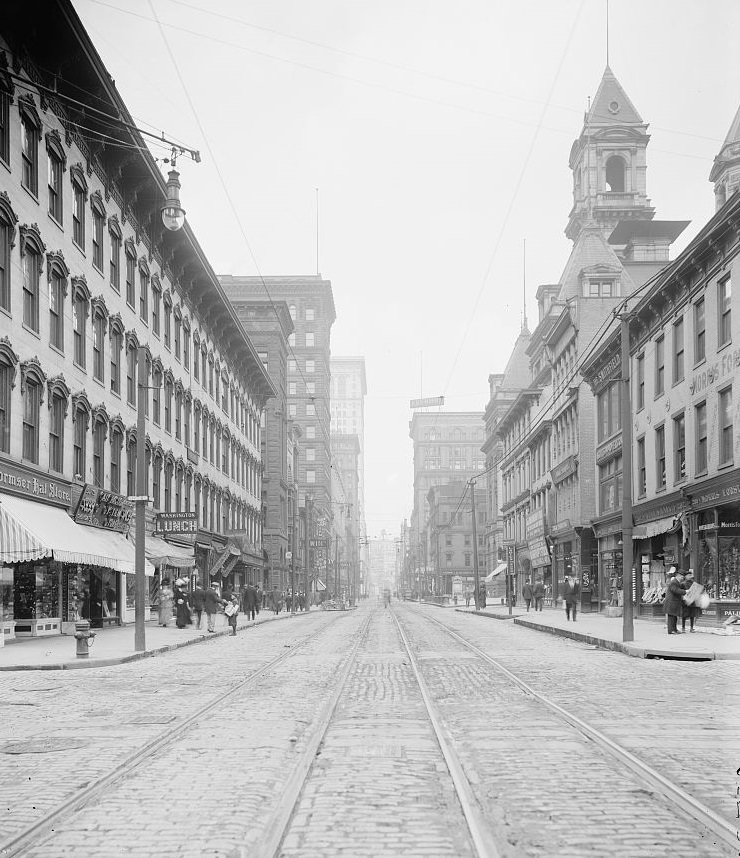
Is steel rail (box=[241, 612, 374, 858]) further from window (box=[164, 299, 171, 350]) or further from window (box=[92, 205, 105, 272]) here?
window (box=[164, 299, 171, 350])

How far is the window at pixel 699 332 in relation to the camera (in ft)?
104

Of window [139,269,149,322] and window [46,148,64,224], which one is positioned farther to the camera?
window [139,269,149,322]

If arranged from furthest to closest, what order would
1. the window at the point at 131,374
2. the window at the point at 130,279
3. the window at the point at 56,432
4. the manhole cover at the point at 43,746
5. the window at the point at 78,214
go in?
1. the window at the point at 130,279
2. the window at the point at 131,374
3. the window at the point at 78,214
4. the window at the point at 56,432
5. the manhole cover at the point at 43,746

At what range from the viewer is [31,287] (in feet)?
89.5

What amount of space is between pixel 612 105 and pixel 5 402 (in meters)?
72.7

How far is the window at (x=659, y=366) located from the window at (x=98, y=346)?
746 inches

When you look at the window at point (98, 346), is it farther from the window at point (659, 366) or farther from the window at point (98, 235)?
the window at point (659, 366)

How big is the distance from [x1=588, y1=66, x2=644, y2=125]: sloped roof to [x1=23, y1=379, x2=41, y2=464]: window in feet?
220

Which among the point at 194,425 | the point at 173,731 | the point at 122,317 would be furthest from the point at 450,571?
the point at 173,731

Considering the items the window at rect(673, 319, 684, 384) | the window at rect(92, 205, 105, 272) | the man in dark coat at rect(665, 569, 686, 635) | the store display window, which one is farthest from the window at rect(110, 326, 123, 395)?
the man in dark coat at rect(665, 569, 686, 635)

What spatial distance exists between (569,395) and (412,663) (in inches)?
1440

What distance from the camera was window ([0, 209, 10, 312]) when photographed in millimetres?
25188

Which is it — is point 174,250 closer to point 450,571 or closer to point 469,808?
point 469,808

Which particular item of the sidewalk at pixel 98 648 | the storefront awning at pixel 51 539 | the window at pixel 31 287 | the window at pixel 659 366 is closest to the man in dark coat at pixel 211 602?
the sidewalk at pixel 98 648
